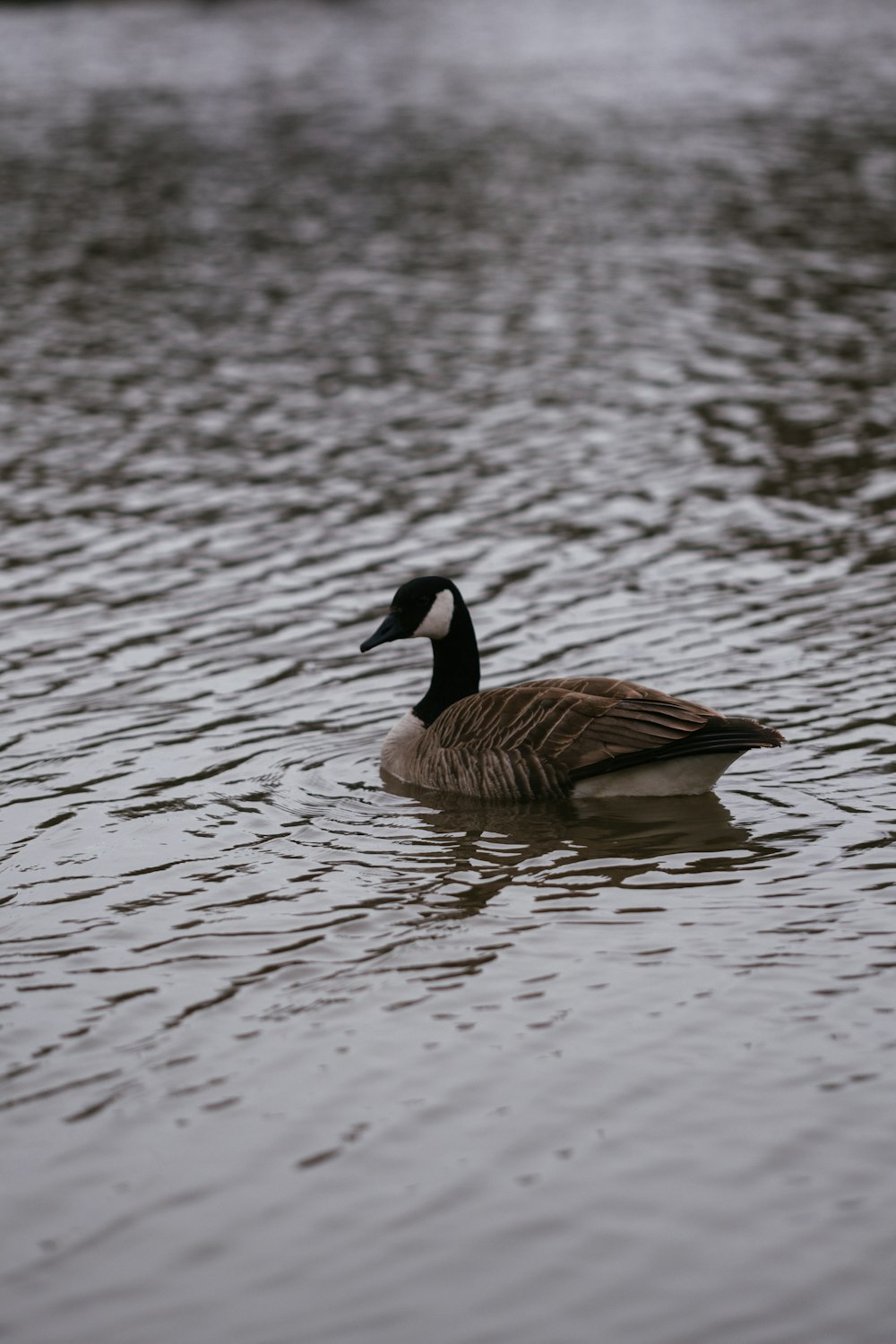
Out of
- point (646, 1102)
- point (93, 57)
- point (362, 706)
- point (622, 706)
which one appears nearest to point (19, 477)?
point (362, 706)

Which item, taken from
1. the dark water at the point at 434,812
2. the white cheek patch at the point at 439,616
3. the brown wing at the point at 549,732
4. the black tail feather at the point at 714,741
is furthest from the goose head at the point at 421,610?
the black tail feather at the point at 714,741

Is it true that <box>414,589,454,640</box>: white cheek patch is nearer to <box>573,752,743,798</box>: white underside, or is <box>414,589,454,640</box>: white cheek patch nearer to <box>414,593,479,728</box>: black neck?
<box>414,593,479,728</box>: black neck

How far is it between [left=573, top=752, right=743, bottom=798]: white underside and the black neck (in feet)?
4.49

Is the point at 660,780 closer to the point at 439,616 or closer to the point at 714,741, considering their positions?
the point at 714,741

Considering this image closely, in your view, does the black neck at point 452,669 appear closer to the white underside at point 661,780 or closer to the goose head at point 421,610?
the goose head at point 421,610

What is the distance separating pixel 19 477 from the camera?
706 inches

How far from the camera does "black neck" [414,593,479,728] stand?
1098cm

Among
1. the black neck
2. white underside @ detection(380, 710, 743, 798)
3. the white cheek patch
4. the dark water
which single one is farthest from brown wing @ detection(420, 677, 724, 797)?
the white cheek patch

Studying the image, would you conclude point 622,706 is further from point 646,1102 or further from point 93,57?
point 93,57

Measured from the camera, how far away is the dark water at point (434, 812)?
581 centimetres

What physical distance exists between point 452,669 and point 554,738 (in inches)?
55.3

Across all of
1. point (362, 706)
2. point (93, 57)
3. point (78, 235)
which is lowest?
A: point (362, 706)

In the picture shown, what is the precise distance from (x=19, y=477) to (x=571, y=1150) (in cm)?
1307

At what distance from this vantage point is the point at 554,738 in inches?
388
